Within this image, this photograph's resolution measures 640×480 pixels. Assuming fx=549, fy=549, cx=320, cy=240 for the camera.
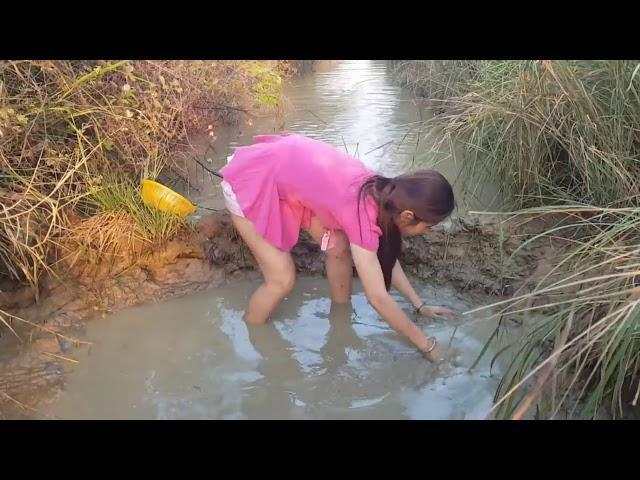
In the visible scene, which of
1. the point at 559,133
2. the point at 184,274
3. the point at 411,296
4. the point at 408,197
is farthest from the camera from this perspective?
the point at 184,274

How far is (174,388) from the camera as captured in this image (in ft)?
7.57

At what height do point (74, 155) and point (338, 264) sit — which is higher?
point (74, 155)

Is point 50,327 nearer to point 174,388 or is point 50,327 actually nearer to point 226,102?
point 174,388

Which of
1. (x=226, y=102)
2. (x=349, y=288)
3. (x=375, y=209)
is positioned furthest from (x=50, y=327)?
(x=226, y=102)

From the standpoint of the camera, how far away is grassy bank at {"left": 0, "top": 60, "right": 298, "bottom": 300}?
2637 mm

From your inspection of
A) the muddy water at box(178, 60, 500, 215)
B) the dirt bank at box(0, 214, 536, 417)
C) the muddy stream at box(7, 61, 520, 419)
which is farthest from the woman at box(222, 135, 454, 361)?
the muddy water at box(178, 60, 500, 215)

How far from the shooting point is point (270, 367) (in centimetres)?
245

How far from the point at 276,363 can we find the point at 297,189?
31.1 inches

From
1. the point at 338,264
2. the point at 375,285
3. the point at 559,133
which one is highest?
the point at 559,133

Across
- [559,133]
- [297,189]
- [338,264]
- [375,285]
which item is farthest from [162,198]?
[559,133]

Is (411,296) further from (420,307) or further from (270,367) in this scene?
(270,367)

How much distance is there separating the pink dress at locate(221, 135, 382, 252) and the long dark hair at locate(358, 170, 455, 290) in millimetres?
41

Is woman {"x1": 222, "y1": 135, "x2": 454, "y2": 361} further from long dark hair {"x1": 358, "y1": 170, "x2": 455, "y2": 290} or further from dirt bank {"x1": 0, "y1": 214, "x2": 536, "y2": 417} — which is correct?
dirt bank {"x1": 0, "y1": 214, "x2": 536, "y2": 417}

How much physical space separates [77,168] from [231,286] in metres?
1.02
